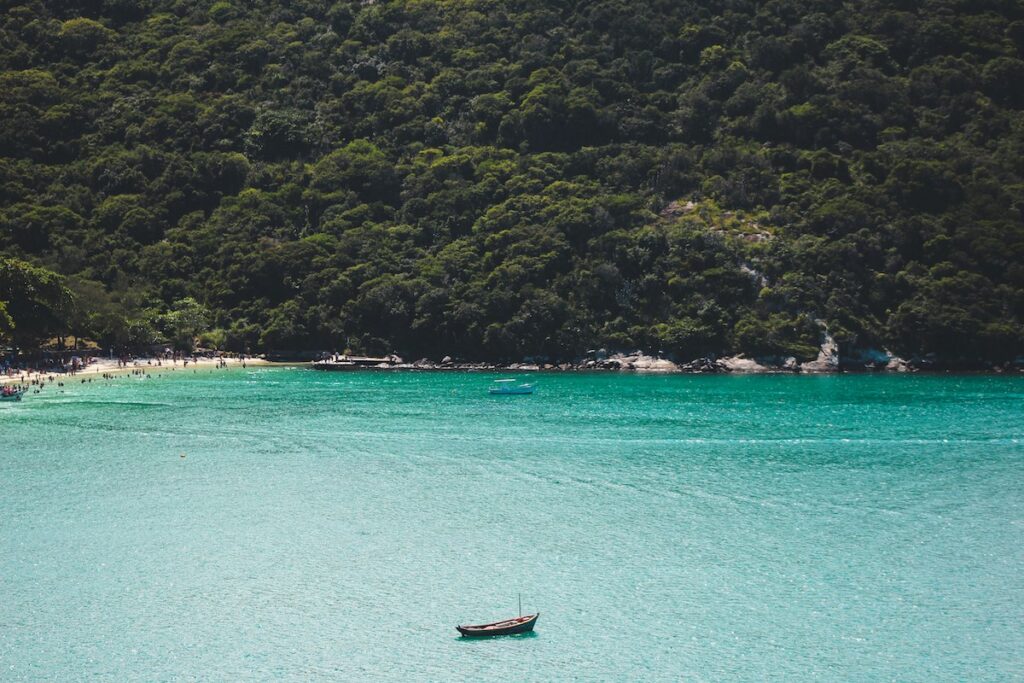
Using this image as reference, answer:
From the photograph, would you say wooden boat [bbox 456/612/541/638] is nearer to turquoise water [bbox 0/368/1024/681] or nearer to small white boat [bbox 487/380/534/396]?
turquoise water [bbox 0/368/1024/681]

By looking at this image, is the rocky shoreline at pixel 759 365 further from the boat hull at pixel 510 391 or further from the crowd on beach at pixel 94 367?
the boat hull at pixel 510 391

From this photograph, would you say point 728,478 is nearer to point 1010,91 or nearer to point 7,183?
point 1010,91

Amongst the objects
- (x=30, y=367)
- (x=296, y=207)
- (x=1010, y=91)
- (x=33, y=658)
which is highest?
(x=1010, y=91)

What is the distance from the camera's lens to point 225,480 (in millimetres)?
50781

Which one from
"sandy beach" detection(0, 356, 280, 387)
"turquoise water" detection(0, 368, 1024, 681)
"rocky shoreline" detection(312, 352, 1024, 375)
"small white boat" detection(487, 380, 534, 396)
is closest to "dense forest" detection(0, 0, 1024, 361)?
"rocky shoreline" detection(312, 352, 1024, 375)

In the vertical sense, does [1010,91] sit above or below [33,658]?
above

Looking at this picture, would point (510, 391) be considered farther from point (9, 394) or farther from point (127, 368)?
point (127, 368)

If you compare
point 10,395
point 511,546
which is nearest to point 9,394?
point 10,395

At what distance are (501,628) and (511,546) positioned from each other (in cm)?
873

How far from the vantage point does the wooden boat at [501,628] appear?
2969cm

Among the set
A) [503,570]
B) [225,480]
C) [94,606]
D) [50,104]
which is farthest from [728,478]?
[50,104]

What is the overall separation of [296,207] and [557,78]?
128 feet

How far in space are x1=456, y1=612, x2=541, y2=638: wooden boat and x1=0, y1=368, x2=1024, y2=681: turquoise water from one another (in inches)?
13.9

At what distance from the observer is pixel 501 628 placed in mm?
29859
